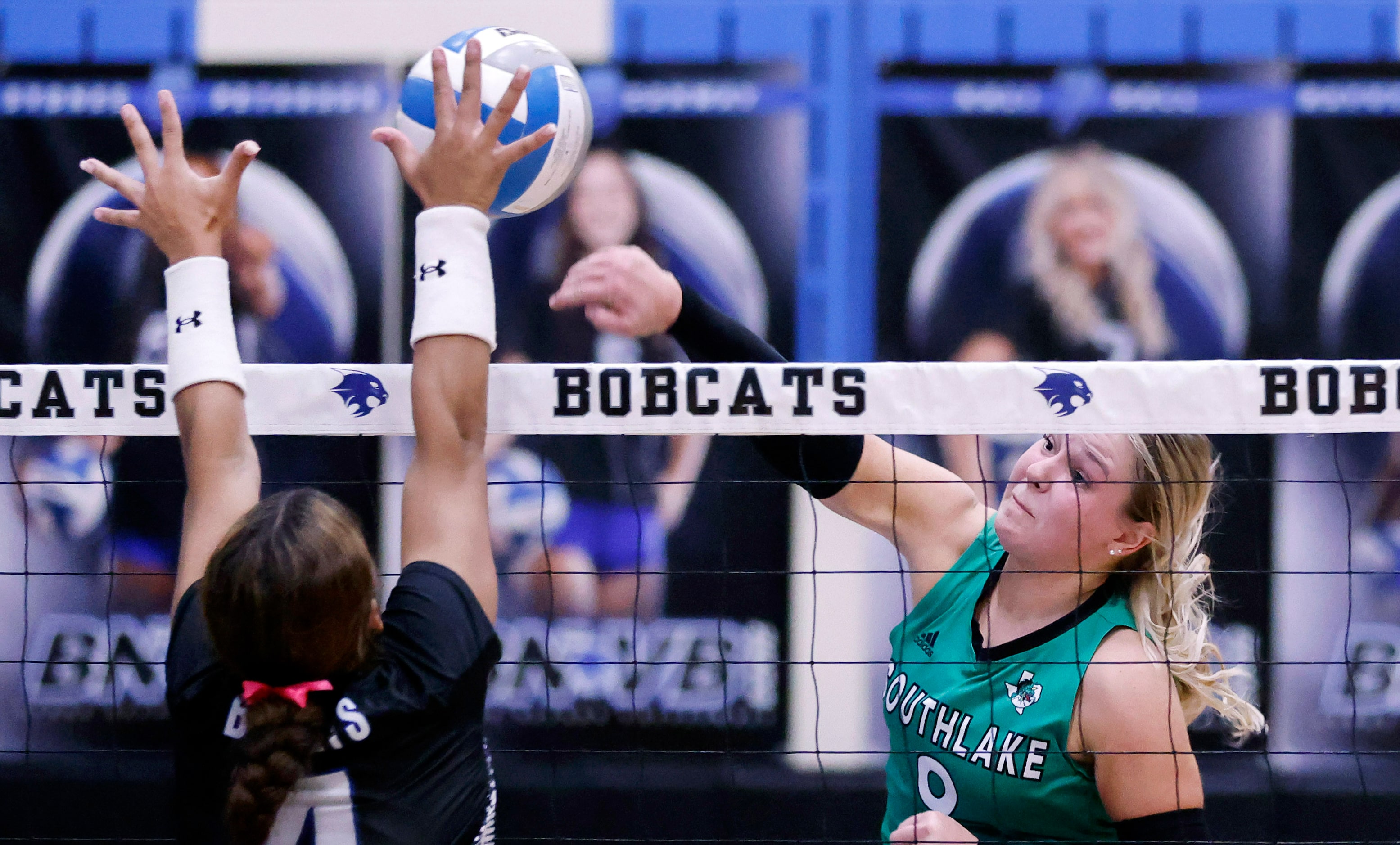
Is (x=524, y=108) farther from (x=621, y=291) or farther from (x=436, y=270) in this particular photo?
(x=436, y=270)

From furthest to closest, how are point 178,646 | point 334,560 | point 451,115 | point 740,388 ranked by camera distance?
point 740,388
point 451,115
point 178,646
point 334,560

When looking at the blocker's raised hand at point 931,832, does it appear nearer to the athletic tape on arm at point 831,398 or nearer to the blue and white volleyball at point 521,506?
the athletic tape on arm at point 831,398

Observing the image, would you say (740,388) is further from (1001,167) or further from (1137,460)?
(1001,167)

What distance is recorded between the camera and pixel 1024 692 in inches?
79.9

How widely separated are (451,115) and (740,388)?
74 cm

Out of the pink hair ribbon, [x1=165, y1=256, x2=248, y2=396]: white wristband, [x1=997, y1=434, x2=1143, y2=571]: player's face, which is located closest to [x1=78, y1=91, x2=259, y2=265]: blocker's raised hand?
[x1=165, y1=256, x2=248, y2=396]: white wristband

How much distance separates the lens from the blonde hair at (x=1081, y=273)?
4.41 m

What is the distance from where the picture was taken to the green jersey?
1986 mm

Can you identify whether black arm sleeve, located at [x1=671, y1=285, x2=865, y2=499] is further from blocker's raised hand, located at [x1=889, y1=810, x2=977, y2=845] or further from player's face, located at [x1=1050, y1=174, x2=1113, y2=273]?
player's face, located at [x1=1050, y1=174, x2=1113, y2=273]

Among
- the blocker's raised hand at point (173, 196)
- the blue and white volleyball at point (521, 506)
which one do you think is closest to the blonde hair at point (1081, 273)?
the blue and white volleyball at point (521, 506)

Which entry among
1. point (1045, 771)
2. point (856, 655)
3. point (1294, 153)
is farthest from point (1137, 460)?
point (1294, 153)

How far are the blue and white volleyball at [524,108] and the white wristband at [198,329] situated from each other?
0.55 m

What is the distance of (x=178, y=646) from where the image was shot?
150 cm

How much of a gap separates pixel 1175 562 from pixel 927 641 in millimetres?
470
